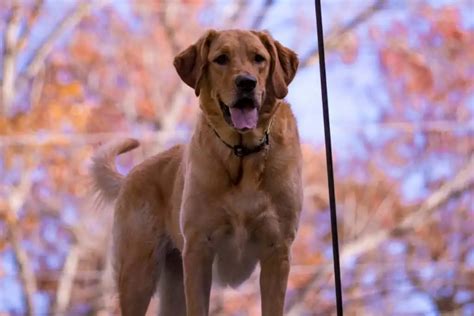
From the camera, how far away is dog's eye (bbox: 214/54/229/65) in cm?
232

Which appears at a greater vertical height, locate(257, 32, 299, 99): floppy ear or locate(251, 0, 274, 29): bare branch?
locate(251, 0, 274, 29): bare branch

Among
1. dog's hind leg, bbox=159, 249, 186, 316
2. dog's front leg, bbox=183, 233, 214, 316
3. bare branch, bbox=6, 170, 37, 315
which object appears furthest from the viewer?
bare branch, bbox=6, 170, 37, 315

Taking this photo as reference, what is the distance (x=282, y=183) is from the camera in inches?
92.0

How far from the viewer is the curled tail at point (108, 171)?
114 inches

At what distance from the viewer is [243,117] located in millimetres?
2270

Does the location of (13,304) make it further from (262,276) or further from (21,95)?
(262,276)

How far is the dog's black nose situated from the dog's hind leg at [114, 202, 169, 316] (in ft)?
1.97

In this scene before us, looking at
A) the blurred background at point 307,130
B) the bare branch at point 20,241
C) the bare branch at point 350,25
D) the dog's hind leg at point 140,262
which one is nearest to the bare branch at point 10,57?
the blurred background at point 307,130

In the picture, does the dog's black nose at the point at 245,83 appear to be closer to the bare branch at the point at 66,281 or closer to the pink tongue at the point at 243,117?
the pink tongue at the point at 243,117

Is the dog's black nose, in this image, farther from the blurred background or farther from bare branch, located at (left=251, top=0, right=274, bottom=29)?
bare branch, located at (left=251, top=0, right=274, bottom=29)

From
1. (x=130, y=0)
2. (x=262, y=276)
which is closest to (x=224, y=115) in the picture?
(x=262, y=276)

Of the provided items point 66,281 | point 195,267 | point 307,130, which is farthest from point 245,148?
point 66,281

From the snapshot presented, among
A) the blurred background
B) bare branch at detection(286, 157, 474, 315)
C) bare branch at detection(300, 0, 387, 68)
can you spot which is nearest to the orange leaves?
the blurred background

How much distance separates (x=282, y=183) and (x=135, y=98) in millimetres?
1234
